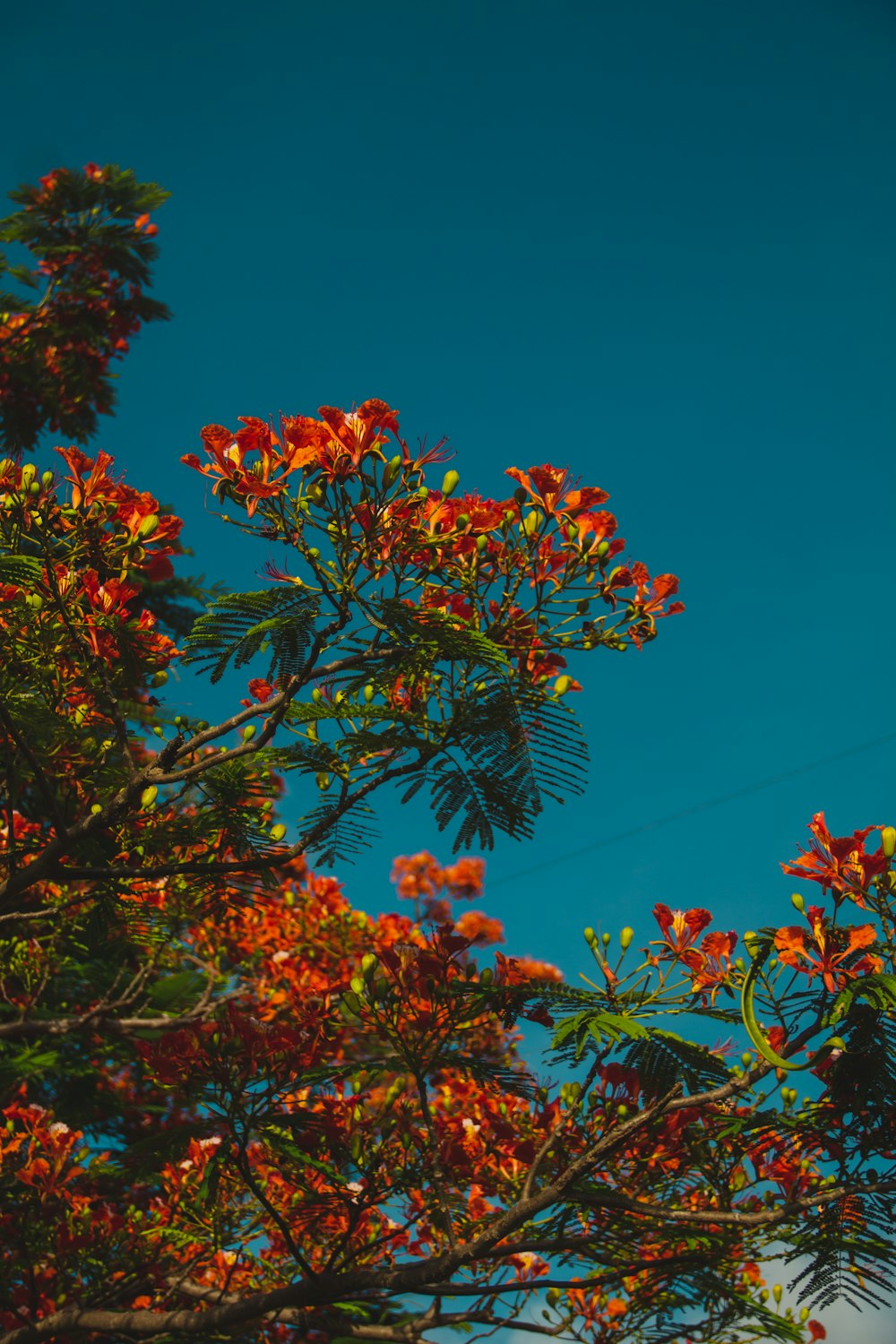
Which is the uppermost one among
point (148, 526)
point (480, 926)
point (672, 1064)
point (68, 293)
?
point (68, 293)

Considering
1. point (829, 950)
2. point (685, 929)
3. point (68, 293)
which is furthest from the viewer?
point (68, 293)

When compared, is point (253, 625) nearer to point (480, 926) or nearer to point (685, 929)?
point (685, 929)

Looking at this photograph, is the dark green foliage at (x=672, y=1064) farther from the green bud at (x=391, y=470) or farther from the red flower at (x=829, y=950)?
the green bud at (x=391, y=470)

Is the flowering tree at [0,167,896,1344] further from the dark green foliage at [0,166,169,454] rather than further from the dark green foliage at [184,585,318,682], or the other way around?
the dark green foliage at [0,166,169,454]

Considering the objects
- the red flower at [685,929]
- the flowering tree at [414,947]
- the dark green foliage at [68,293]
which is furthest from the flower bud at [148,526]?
the dark green foliage at [68,293]

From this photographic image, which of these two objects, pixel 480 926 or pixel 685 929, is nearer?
pixel 685 929

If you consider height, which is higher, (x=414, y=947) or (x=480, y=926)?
(x=480, y=926)

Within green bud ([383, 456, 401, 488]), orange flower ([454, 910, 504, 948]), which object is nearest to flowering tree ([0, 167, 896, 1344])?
green bud ([383, 456, 401, 488])

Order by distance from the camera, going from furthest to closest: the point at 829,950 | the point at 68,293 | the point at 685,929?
the point at 68,293
the point at 685,929
the point at 829,950

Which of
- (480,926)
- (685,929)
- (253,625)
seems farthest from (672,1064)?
(480,926)

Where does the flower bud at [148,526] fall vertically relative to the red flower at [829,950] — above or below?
above

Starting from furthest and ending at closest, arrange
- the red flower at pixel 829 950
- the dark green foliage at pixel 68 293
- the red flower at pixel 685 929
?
the dark green foliage at pixel 68 293 < the red flower at pixel 685 929 < the red flower at pixel 829 950

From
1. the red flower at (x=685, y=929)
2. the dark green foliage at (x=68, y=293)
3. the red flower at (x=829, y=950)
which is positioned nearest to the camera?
the red flower at (x=829, y=950)

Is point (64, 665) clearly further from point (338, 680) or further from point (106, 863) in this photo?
point (338, 680)
